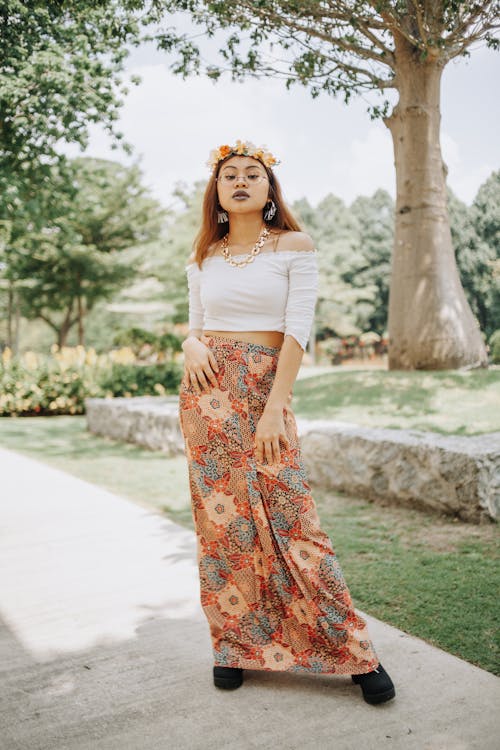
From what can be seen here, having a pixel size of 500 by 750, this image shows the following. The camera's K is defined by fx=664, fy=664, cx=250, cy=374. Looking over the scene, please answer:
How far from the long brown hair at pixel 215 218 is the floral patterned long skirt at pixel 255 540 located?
1.40ft

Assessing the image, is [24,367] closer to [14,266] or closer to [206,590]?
[14,266]

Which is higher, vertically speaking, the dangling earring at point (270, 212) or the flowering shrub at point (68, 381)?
the dangling earring at point (270, 212)

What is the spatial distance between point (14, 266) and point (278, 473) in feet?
66.5

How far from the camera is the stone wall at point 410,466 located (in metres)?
4.54

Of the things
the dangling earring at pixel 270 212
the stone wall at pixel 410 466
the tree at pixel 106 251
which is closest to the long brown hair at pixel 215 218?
the dangling earring at pixel 270 212

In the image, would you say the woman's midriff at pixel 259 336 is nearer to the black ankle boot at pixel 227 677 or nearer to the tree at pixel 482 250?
the black ankle boot at pixel 227 677

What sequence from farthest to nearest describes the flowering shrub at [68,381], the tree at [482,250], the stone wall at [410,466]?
1. the flowering shrub at [68,381]
2. the tree at [482,250]
3. the stone wall at [410,466]

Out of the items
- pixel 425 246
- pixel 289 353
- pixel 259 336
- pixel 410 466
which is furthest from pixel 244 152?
pixel 425 246

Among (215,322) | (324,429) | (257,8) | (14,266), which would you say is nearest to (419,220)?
(257,8)

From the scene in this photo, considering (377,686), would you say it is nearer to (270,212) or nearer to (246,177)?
(270,212)

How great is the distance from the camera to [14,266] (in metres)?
21.0

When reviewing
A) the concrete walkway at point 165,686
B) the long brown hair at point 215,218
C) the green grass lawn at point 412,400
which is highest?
the long brown hair at point 215,218

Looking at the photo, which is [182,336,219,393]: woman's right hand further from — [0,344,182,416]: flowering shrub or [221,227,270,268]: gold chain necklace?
→ [0,344,182,416]: flowering shrub

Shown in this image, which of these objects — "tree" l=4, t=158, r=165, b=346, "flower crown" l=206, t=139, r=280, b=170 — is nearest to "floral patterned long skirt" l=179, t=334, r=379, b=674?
"flower crown" l=206, t=139, r=280, b=170
